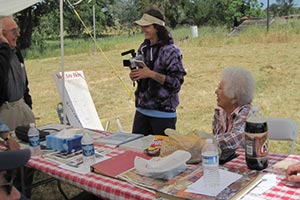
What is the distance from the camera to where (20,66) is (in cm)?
261

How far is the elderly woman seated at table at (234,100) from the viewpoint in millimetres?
1975

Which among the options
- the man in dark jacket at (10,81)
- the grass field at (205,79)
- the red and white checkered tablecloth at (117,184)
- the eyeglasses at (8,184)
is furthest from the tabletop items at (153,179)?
the grass field at (205,79)

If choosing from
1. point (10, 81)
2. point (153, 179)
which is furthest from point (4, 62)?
point (153, 179)

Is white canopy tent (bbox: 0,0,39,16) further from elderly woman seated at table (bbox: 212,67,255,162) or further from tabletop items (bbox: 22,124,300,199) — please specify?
elderly woman seated at table (bbox: 212,67,255,162)

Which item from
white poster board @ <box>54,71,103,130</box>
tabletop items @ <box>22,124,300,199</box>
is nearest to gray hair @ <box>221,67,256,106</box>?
tabletop items @ <box>22,124,300,199</box>

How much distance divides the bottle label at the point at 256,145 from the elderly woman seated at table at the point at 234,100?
326mm

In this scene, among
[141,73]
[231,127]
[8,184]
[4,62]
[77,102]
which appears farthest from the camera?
[77,102]

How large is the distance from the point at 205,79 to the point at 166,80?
5842 mm

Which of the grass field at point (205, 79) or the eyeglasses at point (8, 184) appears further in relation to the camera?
the grass field at point (205, 79)

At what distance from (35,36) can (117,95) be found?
13.9 m

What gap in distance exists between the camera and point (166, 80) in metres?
2.58

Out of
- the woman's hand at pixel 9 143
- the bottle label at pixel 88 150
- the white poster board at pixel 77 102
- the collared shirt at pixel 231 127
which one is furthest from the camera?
the white poster board at pixel 77 102

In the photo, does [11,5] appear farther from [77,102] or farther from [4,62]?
[4,62]

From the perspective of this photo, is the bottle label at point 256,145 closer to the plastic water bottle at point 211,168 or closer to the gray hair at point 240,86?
the plastic water bottle at point 211,168
